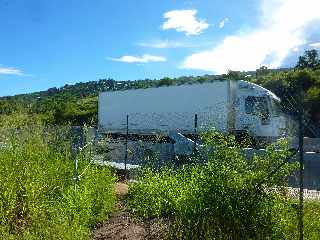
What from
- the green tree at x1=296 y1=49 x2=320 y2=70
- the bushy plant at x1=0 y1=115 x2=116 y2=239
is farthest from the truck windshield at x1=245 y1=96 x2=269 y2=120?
the green tree at x1=296 y1=49 x2=320 y2=70

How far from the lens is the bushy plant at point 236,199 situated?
6.57 meters

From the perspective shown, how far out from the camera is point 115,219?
28.1ft

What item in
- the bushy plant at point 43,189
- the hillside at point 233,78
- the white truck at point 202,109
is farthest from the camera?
the white truck at point 202,109

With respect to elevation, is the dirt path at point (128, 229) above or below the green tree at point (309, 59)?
below

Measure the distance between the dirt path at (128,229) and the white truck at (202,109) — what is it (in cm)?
1384

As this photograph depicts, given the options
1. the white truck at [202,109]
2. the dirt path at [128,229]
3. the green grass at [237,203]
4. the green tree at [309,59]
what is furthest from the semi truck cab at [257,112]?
the green tree at [309,59]

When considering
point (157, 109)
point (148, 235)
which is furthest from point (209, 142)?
point (157, 109)

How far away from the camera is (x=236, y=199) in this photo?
6.62 metres

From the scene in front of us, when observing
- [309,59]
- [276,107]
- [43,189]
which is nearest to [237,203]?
[43,189]

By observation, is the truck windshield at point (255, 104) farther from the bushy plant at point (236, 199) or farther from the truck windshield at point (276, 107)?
the bushy plant at point (236, 199)

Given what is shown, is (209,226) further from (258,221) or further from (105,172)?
(105,172)

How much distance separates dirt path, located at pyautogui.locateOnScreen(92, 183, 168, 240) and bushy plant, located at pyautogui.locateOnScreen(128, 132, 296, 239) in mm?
509

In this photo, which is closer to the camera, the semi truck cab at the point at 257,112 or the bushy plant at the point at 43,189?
the bushy plant at the point at 43,189

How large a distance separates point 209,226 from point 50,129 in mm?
5672
